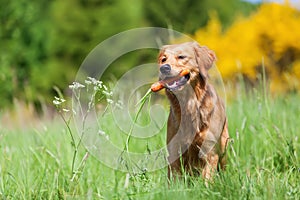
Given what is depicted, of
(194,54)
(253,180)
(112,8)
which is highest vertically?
(112,8)

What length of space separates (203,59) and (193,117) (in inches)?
16.8

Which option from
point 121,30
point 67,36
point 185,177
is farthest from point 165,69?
point 67,36

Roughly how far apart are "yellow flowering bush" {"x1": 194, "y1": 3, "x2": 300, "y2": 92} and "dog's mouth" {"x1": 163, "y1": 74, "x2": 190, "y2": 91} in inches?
549

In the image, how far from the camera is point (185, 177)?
299 cm

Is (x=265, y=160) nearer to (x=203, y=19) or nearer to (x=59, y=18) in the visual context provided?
(x=59, y=18)


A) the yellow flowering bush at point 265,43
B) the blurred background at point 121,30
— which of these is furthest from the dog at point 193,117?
the yellow flowering bush at point 265,43

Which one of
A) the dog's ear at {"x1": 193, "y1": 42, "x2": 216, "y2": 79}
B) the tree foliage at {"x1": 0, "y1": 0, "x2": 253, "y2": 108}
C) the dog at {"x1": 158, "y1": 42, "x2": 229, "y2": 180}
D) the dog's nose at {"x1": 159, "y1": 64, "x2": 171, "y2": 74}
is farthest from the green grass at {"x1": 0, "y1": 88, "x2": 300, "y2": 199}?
the tree foliage at {"x1": 0, "y1": 0, "x2": 253, "y2": 108}

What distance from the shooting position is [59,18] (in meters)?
21.8

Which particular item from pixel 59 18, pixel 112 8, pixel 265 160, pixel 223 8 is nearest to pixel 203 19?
pixel 223 8

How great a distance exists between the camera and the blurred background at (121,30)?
16.3 m

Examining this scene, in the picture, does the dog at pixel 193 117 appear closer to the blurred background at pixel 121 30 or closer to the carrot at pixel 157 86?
the carrot at pixel 157 86

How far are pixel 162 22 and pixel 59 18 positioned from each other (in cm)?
562

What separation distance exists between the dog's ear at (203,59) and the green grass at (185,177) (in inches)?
19.8

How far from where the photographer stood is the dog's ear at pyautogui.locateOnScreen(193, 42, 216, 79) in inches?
139
